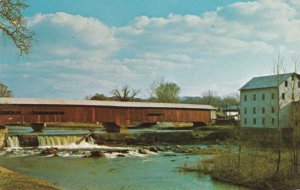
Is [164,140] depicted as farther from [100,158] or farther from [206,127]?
[100,158]

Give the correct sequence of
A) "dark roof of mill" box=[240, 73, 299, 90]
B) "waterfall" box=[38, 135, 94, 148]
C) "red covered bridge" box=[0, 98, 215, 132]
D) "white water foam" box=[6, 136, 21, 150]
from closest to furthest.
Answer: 1. "white water foam" box=[6, 136, 21, 150]
2. "waterfall" box=[38, 135, 94, 148]
3. "red covered bridge" box=[0, 98, 215, 132]
4. "dark roof of mill" box=[240, 73, 299, 90]

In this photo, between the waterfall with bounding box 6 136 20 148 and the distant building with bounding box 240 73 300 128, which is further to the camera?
the distant building with bounding box 240 73 300 128

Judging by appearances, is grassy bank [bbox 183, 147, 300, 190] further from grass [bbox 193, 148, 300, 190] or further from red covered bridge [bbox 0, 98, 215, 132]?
red covered bridge [bbox 0, 98, 215, 132]

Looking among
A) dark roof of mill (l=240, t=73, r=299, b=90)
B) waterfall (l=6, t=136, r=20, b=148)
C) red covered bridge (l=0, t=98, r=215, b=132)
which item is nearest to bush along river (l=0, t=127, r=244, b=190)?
waterfall (l=6, t=136, r=20, b=148)

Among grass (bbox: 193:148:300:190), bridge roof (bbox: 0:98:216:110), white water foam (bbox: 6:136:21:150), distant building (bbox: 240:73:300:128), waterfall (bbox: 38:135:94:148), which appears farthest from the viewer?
distant building (bbox: 240:73:300:128)

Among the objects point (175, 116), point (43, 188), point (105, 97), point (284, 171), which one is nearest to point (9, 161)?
point (43, 188)

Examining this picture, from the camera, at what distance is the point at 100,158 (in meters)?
24.0

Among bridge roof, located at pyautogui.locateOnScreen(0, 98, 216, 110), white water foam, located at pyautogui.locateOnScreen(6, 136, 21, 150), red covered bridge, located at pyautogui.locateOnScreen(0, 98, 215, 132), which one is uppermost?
bridge roof, located at pyautogui.locateOnScreen(0, 98, 216, 110)

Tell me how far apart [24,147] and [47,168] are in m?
11.2

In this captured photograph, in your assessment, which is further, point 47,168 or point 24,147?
point 24,147

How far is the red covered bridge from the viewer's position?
1346 inches

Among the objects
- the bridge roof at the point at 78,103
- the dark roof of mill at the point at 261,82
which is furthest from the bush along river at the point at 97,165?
the dark roof of mill at the point at 261,82

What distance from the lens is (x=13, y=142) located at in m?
30.0

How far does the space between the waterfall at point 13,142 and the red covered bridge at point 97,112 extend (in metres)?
2.52
